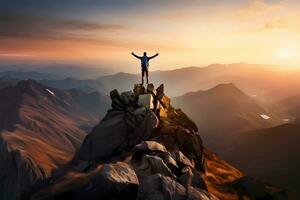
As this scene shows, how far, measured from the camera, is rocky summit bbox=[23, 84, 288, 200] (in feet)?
87.5

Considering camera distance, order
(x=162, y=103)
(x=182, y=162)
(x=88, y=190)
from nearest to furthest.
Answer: (x=88, y=190) → (x=182, y=162) → (x=162, y=103)

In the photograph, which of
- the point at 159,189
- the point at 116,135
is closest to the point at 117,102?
the point at 116,135

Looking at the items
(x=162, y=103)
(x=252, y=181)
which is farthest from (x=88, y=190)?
(x=162, y=103)

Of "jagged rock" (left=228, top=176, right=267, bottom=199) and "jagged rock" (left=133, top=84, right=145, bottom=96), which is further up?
"jagged rock" (left=133, top=84, right=145, bottom=96)

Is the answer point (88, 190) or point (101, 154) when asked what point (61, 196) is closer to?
point (88, 190)

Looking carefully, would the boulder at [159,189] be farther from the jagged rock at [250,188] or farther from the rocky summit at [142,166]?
the jagged rock at [250,188]

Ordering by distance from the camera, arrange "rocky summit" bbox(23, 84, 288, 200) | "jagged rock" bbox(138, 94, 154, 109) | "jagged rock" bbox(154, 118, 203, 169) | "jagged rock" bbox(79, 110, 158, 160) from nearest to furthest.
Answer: "rocky summit" bbox(23, 84, 288, 200), "jagged rock" bbox(79, 110, 158, 160), "jagged rock" bbox(154, 118, 203, 169), "jagged rock" bbox(138, 94, 154, 109)

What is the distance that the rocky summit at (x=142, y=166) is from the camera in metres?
26.7

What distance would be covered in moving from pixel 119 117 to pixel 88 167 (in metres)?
11.2

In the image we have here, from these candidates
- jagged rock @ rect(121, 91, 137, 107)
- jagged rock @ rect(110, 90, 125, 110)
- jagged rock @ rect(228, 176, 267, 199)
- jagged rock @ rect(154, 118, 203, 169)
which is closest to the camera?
jagged rock @ rect(228, 176, 267, 199)

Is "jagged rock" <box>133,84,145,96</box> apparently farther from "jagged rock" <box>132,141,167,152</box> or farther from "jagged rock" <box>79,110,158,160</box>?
"jagged rock" <box>132,141,167,152</box>

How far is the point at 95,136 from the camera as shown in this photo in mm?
53031

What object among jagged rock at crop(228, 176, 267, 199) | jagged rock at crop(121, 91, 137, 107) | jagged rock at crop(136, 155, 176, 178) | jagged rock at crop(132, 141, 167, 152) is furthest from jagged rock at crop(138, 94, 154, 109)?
jagged rock at crop(136, 155, 176, 178)

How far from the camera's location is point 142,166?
3328 centimetres
